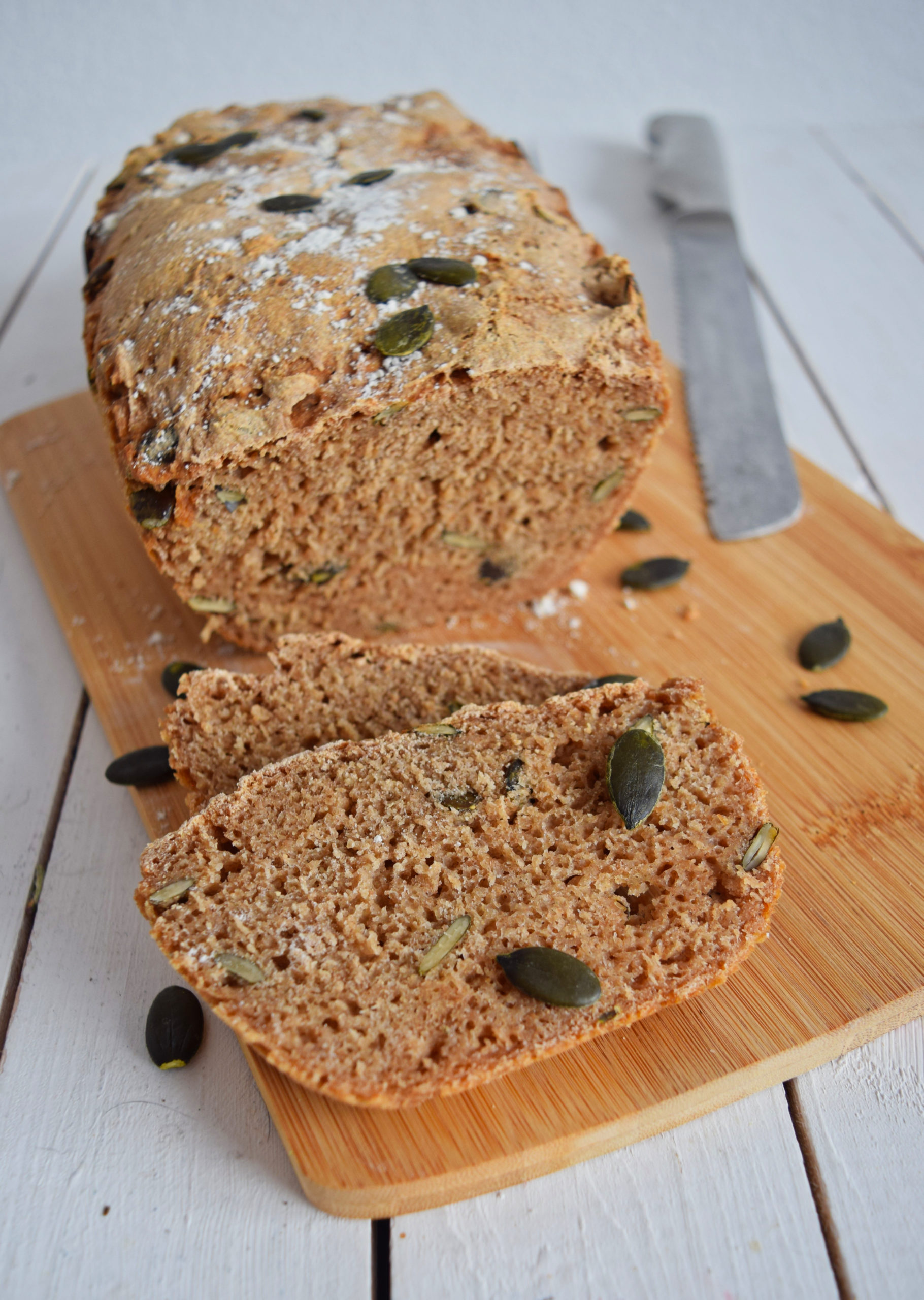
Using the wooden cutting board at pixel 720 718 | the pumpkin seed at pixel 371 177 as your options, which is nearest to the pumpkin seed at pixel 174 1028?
the wooden cutting board at pixel 720 718

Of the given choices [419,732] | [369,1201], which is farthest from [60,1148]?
[419,732]

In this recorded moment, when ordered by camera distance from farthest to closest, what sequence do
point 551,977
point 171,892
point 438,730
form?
point 438,730, point 171,892, point 551,977

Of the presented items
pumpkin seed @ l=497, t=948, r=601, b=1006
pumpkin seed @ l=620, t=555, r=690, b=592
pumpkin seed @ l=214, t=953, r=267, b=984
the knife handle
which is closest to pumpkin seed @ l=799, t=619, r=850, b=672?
pumpkin seed @ l=620, t=555, r=690, b=592

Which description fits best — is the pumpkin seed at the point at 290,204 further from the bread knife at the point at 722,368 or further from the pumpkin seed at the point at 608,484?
the bread knife at the point at 722,368

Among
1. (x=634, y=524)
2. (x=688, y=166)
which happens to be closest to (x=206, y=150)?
(x=634, y=524)

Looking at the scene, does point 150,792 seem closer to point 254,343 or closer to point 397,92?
point 254,343

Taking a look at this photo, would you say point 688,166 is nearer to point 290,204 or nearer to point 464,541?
point 290,204
